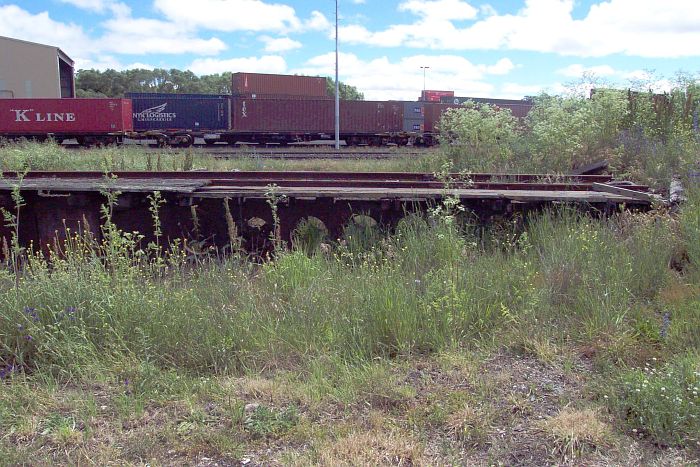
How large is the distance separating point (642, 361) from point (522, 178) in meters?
6.94

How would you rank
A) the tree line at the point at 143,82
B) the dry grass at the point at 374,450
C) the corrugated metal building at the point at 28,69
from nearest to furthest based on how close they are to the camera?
the dry grass at the point at 374,450
the corrugated metal building at the point at 28,69
the tree line at the point at 143,82

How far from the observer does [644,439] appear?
291cm

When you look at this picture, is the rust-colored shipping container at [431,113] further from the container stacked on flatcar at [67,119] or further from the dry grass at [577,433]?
the dry grass at [577,433]

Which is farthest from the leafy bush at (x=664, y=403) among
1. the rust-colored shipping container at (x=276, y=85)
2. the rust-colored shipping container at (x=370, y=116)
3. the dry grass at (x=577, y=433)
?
the rust-colored shipping container at (x=276, y=85)

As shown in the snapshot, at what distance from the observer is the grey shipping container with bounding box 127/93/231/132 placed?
1411 inches

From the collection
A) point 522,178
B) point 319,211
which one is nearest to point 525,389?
point 319,211

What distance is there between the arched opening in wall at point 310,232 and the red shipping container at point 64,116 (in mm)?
28375

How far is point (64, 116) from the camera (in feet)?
108

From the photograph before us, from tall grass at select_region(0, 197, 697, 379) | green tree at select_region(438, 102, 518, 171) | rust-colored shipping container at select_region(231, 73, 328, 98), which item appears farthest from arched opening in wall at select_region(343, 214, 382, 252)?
rust-colored shipping container at select_region(231, 73, 328, 98)

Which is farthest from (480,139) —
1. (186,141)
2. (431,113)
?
(186,141)

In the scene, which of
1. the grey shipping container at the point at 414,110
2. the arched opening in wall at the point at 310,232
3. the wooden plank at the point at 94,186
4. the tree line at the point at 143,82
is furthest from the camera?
the tree line at the point at 143,82

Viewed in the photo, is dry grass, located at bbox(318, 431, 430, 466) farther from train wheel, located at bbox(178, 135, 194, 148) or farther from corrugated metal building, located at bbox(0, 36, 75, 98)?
corrugated metal building, located at bbox(0, 36, 75, 98)

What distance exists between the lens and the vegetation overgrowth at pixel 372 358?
294 centimetres

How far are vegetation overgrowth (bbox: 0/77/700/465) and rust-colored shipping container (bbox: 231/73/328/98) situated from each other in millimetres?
42783
